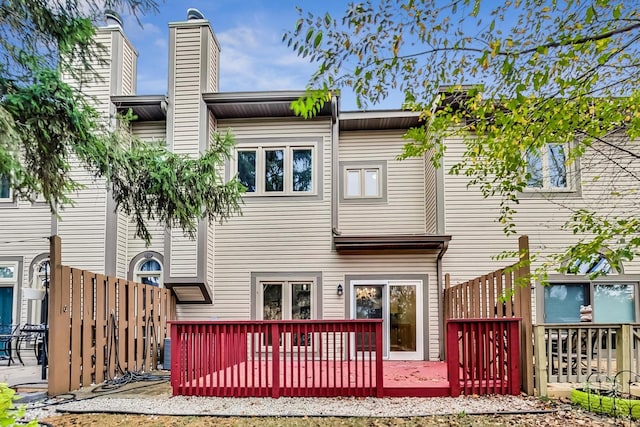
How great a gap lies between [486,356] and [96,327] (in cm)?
559

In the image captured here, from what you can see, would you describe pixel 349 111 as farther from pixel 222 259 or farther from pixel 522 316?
pixel 522 316

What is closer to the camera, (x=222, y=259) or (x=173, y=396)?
(x=173, y=396)

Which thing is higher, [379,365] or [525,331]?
[525,331]

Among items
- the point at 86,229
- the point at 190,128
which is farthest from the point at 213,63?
the point at 86,229

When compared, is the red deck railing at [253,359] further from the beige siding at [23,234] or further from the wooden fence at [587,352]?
the beige siding at [23,234]

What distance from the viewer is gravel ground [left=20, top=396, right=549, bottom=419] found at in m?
5.75

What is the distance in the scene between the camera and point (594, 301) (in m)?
10.1

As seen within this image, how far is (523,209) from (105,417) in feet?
27.4

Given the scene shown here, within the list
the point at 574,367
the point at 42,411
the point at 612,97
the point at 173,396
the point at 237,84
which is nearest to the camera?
the point at 612,97

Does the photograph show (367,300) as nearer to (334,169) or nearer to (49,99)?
(334,169)

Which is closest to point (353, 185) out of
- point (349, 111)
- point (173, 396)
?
point (349, 111)

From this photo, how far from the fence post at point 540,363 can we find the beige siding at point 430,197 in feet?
13.0

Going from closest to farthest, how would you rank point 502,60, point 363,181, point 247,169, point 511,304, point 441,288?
point 502,60, point 511,304, point 441,288, point 247,169, point 363,181

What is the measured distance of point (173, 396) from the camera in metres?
6.62
